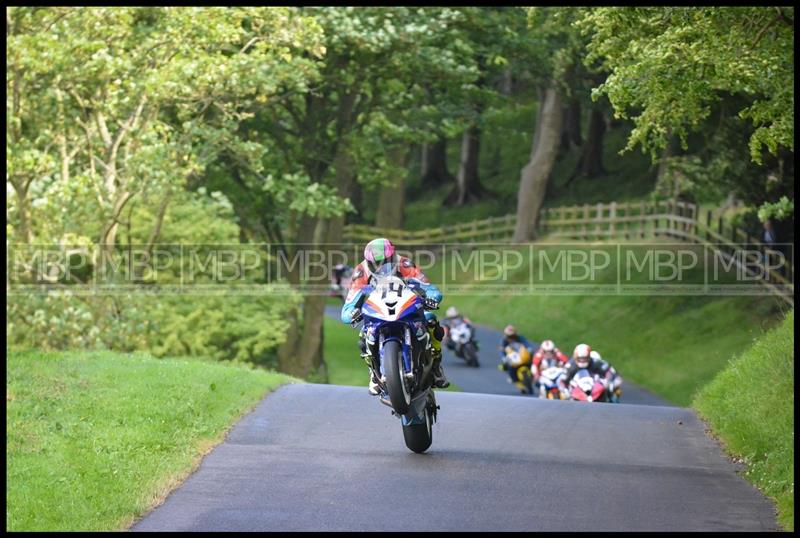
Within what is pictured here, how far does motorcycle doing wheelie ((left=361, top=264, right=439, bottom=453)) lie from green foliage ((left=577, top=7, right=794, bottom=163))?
4.68 metres

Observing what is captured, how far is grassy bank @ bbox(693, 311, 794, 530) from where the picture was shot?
1278 cm

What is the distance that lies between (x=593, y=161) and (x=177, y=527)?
51047 mm

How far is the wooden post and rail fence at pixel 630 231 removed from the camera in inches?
1369

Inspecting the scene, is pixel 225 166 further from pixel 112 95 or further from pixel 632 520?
pixel 632 520

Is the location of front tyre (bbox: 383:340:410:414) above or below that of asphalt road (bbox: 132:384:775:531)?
above

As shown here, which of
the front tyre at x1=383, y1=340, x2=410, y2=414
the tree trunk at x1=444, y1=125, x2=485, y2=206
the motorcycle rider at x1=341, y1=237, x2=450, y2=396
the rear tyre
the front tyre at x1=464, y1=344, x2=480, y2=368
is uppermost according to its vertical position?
Answer: the tree trunk at x1=444, y1=125, x2=485, y2=206

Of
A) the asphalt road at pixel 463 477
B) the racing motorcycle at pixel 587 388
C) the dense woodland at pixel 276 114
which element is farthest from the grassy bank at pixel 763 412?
the racing motorcycle at pixel 587 388

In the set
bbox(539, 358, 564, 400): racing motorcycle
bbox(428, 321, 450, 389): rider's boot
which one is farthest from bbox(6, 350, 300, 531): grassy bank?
bbox(539, 358, 564, 400): racing motorcycle

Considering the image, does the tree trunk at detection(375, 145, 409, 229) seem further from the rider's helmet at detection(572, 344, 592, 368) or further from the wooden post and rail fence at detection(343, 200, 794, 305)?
the rider's helmet at detection(572, 344, 592, 368)

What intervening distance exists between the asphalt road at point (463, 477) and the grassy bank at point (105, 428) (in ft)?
1.00

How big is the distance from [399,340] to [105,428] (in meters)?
3.54

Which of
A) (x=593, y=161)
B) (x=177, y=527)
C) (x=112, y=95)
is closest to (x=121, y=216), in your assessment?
(x=112, y=95)

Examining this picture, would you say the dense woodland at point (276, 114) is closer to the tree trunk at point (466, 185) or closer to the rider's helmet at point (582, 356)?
the rider's helmet at point (582, 356)

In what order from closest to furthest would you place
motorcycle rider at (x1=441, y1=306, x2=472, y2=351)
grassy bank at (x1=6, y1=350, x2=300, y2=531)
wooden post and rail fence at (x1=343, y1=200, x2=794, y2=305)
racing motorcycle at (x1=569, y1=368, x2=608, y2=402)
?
grassy bank at (x1=6, y1=350, x2=300, y2=531) < racing motorcycle at (x1=569, y1=368, x2=608, y2=402) < wooden post and rail fence at (x1=343, y1=200, x2=794, y2=305) < motorcycle rider at (x1=441, y1=306, x2=472, y2=351)
